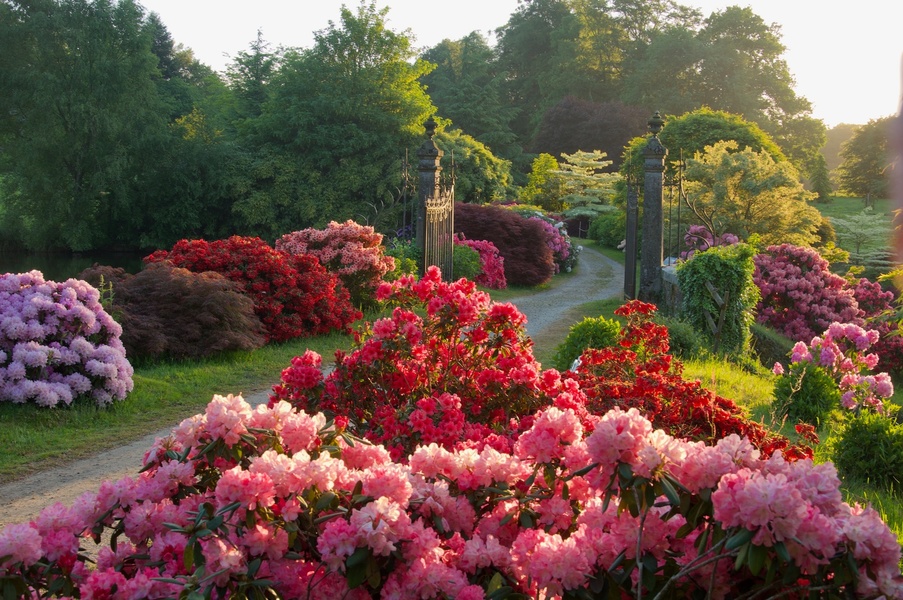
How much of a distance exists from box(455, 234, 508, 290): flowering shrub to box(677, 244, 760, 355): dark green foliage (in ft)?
21.0

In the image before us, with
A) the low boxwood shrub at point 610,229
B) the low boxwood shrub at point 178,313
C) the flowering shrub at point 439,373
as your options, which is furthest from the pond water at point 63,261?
the flowering shrub at point 439,373

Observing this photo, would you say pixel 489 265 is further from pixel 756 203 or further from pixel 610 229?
pixel 610 229

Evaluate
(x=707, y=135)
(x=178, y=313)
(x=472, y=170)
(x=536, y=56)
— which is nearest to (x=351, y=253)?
(x=178, y=313)

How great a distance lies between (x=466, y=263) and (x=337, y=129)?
43.0ft

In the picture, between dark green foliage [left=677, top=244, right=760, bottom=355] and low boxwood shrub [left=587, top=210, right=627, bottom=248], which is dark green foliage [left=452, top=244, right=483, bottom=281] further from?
low boxwood shrub [left=587, top=210, right=627, bottom=248]

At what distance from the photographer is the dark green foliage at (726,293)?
9.45 meters

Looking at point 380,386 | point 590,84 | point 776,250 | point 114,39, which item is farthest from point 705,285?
point 590,84

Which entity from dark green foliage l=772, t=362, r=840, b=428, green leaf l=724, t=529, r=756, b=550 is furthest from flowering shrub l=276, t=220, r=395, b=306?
green leaf l=724, t=529, r=756, b=550

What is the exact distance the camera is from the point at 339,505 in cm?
215

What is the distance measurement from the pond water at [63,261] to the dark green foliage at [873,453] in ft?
72.9

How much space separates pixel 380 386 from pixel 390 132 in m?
23.8

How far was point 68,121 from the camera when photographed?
27.9m

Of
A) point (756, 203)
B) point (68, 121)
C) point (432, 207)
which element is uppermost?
point (68, 121)

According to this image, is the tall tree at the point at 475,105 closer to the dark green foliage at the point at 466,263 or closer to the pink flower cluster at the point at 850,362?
the dark green foliage at the point at 466,263
